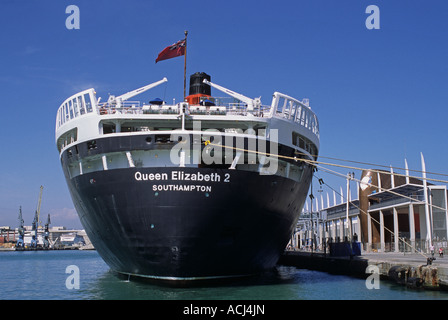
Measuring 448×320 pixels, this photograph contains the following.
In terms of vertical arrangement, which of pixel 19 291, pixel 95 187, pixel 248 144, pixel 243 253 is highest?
pixel 248 144

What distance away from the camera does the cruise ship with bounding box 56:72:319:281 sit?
698 inches

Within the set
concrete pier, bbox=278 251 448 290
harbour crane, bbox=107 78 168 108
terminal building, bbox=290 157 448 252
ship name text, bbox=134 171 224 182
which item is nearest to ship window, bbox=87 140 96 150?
harbour crane, bbox=107 78 168 108

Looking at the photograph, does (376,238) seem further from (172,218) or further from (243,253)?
(172,218)

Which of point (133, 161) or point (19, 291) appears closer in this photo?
point (133, 161)

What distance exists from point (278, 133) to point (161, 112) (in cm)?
517

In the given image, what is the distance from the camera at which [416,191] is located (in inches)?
1501

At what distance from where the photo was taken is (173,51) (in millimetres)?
24172

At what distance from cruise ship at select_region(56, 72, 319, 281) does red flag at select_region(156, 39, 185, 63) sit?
393 centimetres

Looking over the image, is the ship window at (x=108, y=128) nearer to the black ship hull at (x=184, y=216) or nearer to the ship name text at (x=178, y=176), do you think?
the black ship hull at (x=184, y=216)

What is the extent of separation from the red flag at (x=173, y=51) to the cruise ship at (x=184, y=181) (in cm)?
393

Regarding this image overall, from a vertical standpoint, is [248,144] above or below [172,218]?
above

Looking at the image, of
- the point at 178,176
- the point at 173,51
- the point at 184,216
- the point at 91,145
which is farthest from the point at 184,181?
the point at 173,51

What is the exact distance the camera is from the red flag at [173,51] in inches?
944
